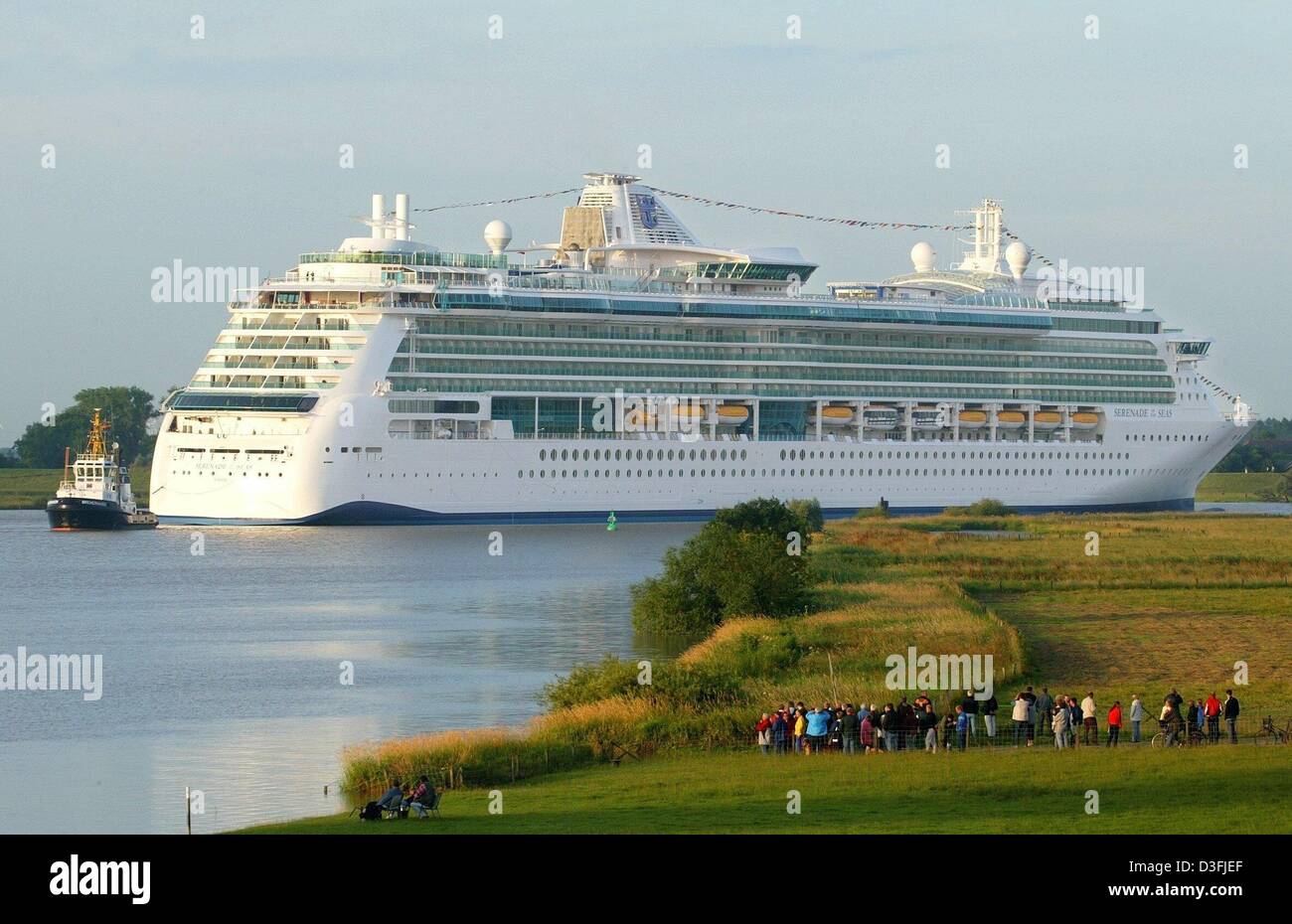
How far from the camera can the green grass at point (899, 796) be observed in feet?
86.8

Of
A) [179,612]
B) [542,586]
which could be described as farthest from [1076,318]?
[179,612]

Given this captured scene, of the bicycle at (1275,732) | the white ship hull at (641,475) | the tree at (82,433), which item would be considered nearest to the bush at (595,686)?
the bicycle at (1275,732)

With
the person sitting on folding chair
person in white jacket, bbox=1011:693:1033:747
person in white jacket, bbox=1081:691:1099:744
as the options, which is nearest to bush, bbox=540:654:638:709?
person in white jacket, bbox=1011:693:1033:747

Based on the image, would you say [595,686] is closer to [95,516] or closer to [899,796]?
[899,796]

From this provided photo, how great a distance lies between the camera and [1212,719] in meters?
33.3

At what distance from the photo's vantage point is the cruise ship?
86.7 m

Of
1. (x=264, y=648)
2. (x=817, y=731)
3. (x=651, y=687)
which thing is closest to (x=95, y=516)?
(x=264, y=648)

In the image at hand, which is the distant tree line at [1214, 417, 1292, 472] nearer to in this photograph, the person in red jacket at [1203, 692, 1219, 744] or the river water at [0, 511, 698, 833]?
the river water at [0, 511, 698, 833]

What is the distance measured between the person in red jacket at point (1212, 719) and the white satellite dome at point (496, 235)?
68.8m

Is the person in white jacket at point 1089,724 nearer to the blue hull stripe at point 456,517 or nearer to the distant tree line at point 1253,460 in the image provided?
the blue hull stripe at point 456,517

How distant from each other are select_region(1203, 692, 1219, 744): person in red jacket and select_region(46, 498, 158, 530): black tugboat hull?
6371 centimetres

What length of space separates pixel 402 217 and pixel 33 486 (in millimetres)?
50708
